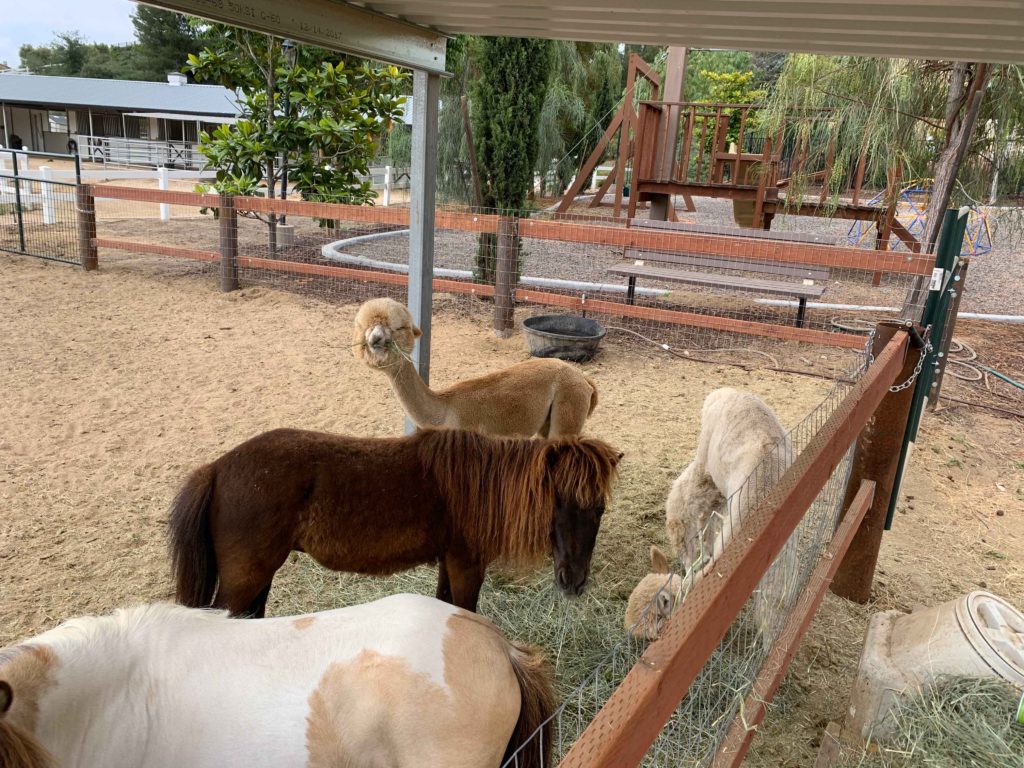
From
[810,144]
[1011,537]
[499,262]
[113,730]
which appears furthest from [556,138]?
[113,730]

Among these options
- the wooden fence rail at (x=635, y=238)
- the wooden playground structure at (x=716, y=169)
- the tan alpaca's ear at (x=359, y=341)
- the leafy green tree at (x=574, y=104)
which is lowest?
the tan alpaca's ear at (x=359, y=341)

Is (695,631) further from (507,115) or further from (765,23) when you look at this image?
(507,115)

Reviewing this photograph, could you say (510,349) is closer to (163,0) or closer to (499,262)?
(499,262)

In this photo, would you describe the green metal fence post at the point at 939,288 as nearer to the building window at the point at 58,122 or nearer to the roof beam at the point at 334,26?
the roof beam at the point at 334,26

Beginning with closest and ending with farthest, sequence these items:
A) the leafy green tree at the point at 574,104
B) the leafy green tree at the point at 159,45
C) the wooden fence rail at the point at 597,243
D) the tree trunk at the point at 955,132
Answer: the wooden fence rail at the point at 597,243 → the tree trunk at the point at 955,132 → the leafy green tree at the point at 574,104 → the leafy green tree at the point at 159,45

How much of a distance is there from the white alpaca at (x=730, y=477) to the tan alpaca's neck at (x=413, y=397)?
143 centimetres

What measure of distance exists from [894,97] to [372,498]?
6952 mm

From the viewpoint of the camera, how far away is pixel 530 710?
1.87 meters

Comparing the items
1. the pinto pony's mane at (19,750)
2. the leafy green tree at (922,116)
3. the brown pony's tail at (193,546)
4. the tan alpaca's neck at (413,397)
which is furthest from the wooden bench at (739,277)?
the pinto pony's mane at (19,750)

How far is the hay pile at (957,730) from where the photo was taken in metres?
2.33

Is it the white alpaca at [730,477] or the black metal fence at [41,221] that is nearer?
the white alpaca at [730,477]

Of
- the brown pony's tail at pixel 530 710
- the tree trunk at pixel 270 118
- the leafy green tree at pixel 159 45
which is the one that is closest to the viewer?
→ the brown pony's tail at pixel 530 710

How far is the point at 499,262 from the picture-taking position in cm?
771

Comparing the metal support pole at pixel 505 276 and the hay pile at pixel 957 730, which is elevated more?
the metal support pole at pixel 505 276
